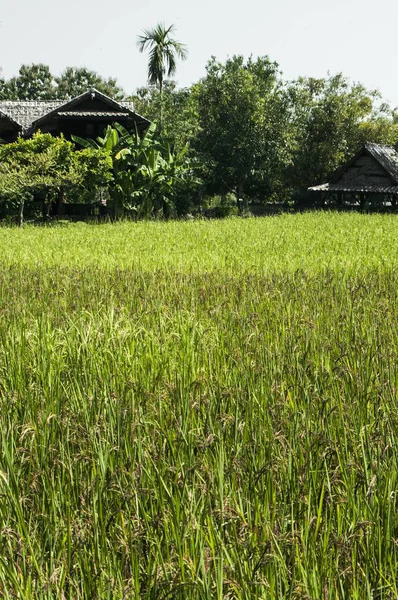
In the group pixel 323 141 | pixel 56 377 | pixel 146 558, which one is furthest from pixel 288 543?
pixel 323 141

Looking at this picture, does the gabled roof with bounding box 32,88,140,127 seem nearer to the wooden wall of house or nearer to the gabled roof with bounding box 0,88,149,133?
the gabled roof with bounding box 0,88,149,133

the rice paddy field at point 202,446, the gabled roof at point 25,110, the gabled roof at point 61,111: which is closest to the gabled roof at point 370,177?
the gabled roof at point 61,111

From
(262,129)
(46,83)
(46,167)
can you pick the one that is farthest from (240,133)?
(46,83)

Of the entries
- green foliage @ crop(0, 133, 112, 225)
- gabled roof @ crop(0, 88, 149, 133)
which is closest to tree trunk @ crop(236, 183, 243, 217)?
gabled roof @ crop(0, 88, 149, 133)

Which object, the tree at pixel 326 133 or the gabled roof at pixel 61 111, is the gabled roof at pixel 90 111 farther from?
the tree at pixel 326 133

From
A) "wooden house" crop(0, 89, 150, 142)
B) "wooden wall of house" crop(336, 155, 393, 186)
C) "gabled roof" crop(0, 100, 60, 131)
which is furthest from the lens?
"wooden wall of house" crop(336, 155, 393, 186)

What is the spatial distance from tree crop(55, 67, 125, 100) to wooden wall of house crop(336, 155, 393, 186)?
77.0ft

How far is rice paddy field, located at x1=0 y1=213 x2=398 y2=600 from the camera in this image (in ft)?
5.68

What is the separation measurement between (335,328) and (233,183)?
29.7 meters

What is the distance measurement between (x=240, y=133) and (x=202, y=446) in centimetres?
3174

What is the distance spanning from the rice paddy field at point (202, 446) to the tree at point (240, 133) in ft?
85.4

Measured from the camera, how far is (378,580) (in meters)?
1.78

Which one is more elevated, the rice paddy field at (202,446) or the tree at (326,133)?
the tree at (326,133)

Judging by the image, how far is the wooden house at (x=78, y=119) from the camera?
971 inches
